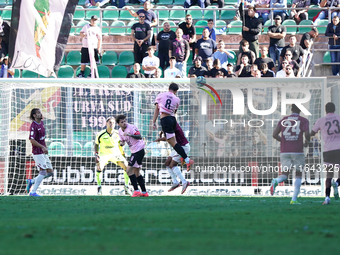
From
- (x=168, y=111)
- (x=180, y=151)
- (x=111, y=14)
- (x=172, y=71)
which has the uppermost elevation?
(x=111, y=14)

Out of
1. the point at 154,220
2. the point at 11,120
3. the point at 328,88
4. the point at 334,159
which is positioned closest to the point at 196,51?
the point at 328,88

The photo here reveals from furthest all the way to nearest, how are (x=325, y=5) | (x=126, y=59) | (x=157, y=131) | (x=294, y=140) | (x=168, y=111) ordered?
(x=325, y=5), (x=126, y=59), (x=157, y=131), (x=168, y=111), (x=294, y=140)

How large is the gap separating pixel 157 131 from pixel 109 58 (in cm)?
548

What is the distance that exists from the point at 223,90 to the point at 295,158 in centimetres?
467

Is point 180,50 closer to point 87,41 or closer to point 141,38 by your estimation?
point 141,38

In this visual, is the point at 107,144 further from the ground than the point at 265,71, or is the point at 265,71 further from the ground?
the point at 265,71

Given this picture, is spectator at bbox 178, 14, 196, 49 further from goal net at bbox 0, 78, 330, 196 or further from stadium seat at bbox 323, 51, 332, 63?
stadium seat at bbox 323, 51, 332, 63

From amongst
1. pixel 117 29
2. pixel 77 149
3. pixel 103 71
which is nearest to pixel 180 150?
pixel 77 149

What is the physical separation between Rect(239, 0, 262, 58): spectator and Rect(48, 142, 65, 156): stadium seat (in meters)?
6.71

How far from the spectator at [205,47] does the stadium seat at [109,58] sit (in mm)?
3457

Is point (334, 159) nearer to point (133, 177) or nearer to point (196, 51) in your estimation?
point (133, 177)

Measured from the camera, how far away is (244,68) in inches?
608

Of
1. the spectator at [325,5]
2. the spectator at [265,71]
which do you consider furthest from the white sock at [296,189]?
the spectator at [325,5]

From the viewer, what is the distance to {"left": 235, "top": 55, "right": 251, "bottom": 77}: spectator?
608 inches
